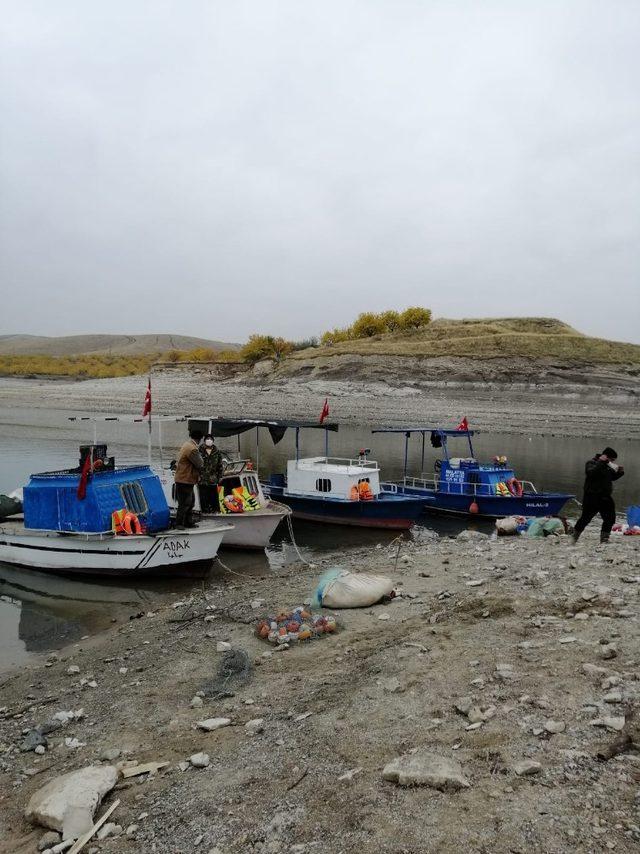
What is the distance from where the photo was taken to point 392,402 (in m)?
63.6

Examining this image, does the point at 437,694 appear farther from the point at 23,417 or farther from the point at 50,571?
the point at 23,417

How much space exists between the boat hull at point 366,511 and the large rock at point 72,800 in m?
16.1

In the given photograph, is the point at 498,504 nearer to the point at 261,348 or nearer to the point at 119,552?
the point at 119,552

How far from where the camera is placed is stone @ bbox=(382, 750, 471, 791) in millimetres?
4640

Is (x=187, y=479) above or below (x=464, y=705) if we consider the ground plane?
above

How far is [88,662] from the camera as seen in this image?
988cm

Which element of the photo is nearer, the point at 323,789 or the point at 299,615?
the point at 323,789

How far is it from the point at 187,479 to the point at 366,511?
7921 mm

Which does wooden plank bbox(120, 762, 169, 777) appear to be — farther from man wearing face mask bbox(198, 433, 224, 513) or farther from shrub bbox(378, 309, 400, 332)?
shrub bbox(378, 309, 400, 332)

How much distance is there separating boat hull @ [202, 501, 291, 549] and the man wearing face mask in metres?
0.55

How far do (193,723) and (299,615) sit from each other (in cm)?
319

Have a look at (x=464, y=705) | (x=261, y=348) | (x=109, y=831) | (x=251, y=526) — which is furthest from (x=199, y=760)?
(x=261, y=348)

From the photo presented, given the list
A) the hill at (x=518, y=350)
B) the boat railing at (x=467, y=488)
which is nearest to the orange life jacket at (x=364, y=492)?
the boat railing at (x=467, y=488)

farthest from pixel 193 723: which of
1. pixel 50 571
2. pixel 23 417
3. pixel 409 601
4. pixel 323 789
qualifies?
pixel 23 417
